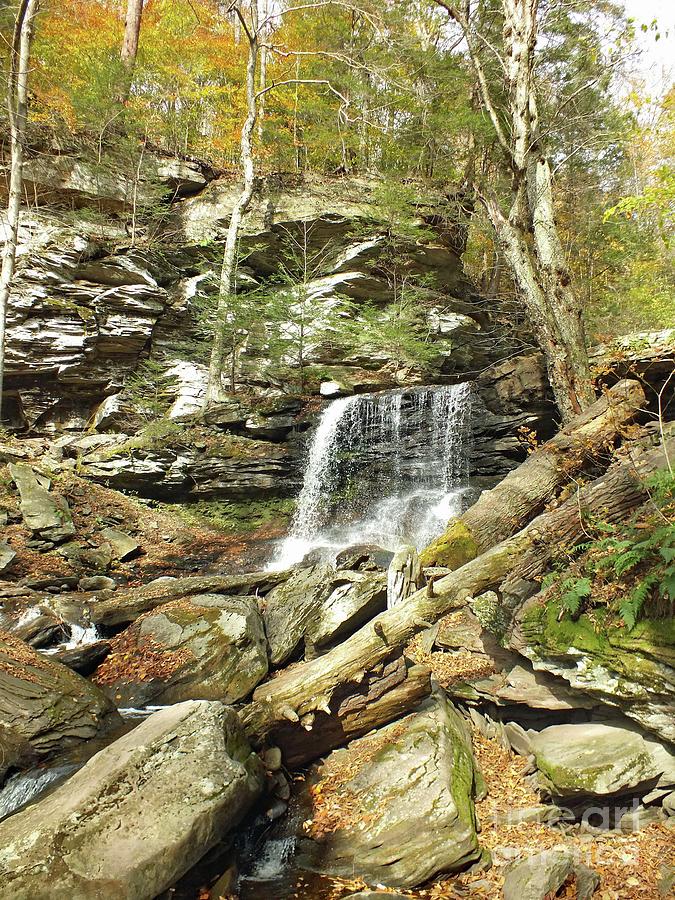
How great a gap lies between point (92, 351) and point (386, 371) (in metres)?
Result: 9.25

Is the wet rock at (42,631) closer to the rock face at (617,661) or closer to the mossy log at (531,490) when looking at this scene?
the mossy log at (531,490)

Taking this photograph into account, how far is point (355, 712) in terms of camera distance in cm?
418

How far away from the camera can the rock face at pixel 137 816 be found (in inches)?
101

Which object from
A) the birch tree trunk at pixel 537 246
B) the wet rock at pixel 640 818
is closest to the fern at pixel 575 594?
the wet rock at pixel 640 818

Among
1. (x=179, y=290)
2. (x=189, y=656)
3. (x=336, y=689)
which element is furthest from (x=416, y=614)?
(x=179, y=290)

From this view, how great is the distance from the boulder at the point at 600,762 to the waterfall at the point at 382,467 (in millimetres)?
7126

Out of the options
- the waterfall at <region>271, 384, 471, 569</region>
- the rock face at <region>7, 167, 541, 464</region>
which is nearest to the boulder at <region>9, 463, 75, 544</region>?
the rock face at <region>7, 167, 541, 464</region>

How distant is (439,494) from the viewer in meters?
11.3

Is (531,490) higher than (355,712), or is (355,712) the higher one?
(531,490)

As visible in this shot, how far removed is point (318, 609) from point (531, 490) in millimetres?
3560

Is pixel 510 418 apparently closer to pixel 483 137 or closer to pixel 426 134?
pixel 483 137

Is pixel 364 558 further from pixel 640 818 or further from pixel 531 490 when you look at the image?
pixel 640 818

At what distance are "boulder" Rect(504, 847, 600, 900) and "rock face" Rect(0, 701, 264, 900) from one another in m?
1.87

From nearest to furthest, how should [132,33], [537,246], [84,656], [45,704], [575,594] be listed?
[575,594] → [45,704] → [84,656] → [537,246] → [132,33]
